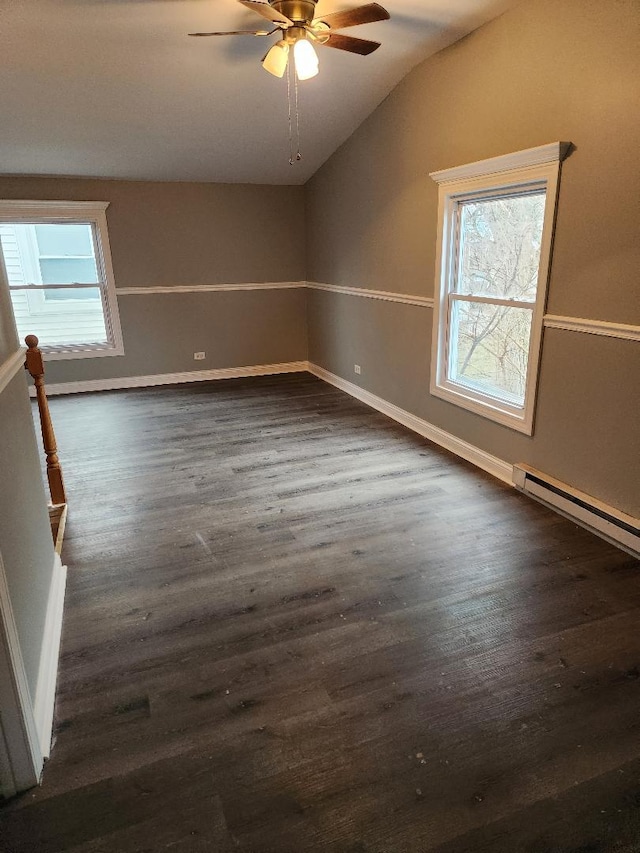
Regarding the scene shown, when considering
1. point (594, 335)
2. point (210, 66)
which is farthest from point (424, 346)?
point (210, 66)

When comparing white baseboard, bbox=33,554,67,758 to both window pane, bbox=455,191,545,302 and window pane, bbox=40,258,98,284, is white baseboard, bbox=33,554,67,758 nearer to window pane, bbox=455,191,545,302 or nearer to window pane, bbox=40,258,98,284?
window pane, bbox=455,191,545,302

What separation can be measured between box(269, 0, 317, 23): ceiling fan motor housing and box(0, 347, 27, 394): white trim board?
6.82 feet

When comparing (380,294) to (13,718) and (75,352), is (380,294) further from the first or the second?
(13,718)

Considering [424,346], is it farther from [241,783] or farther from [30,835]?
[30,835]

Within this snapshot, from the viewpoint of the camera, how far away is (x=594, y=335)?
271 centimetres

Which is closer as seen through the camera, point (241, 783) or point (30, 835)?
point (30, 835)

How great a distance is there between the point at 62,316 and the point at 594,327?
5285 mm

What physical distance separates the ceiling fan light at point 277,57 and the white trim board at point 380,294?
1.84 meters

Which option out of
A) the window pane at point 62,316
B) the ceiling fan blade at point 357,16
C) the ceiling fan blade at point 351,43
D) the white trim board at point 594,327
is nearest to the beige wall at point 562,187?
the white trim board at point 594,327

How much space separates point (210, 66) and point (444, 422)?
10.00 feet

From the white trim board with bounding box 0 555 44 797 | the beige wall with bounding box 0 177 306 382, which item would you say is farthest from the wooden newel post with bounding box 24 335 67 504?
the beige wall with bounding box 0 177 306 382

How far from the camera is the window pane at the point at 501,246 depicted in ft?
10.3

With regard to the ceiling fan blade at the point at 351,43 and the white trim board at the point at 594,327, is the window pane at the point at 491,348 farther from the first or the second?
the ceiling fan blade at the point at 351,43

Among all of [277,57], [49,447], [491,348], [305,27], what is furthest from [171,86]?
[491,348]
